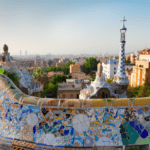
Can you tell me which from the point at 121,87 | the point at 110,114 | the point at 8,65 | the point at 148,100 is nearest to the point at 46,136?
the point at 110,114

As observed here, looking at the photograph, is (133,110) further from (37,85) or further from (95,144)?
(37,85)

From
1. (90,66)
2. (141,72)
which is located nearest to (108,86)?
(141,72)

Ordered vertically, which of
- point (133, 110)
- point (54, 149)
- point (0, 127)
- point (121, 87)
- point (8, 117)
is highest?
point (133, 110)

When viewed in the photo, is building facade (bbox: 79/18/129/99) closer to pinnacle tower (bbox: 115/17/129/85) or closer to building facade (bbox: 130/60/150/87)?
pinnacle tower (bbox: 115/17/129/85)

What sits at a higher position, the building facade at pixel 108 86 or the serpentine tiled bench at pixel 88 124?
the serpentine tiled bench at pixel 88 124

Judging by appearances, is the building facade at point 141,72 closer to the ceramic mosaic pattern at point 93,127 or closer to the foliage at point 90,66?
the ceramic mosaic pattern at point 93,127

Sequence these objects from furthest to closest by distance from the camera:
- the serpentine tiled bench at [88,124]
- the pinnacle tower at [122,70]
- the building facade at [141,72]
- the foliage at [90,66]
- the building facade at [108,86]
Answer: the foliage at [90,66], the building facade at [141,72], the pinnacle tower at [122,70], the building facade at [108,86], the serpentine tiled bench at [88,124]

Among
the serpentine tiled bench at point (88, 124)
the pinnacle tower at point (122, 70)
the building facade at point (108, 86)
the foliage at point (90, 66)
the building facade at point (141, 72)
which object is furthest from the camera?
the foliage at point (90, 66)

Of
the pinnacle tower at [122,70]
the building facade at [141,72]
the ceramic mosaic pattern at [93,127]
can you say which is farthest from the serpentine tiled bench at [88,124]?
the building facade at [141,72]

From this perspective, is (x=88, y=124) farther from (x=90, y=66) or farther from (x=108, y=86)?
(x=90, y=66)
